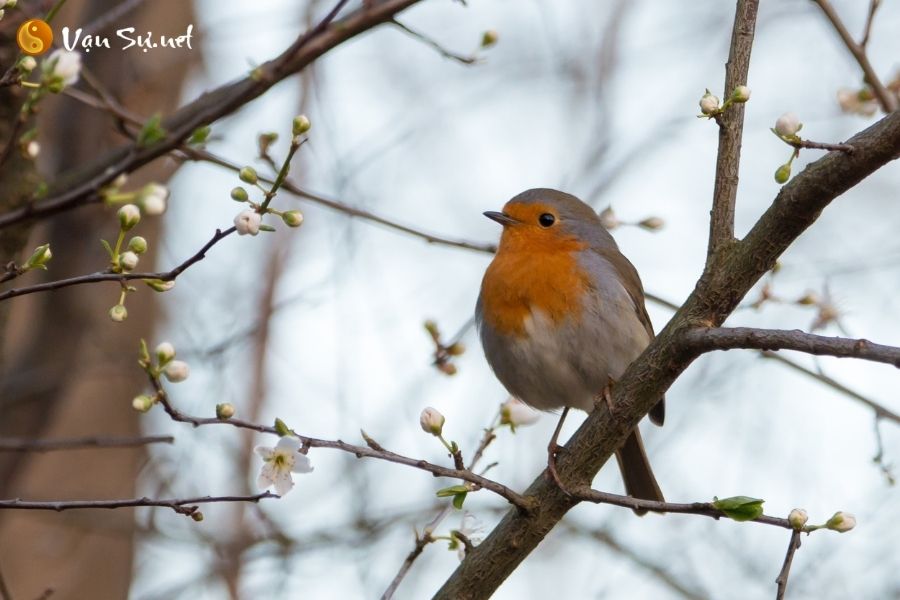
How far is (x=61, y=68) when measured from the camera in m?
2.03

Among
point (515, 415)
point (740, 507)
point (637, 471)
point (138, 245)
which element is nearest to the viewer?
point (138, 245)

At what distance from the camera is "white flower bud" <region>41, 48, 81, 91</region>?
2.02 meters

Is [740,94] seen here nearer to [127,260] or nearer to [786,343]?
[786,343]

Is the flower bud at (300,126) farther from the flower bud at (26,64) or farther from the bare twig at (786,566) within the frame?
the bare twig at (786,566)

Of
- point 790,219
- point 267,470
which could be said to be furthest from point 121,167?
point 790,219

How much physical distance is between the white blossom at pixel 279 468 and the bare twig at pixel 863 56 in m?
2.33

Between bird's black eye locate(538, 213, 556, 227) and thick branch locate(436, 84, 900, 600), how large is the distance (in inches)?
79.4

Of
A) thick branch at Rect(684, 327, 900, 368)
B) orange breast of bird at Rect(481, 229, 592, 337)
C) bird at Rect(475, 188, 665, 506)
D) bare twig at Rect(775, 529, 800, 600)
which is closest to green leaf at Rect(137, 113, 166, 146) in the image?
thick branch at Rect(684, 327, 900, 368)

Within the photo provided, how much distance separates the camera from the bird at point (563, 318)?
442 cm

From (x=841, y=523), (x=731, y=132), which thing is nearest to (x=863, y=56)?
(x=731, y=132)

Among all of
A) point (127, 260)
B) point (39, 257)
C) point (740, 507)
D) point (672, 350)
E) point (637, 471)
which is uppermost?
point (637, 471)

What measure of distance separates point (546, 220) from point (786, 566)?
9.00 feet

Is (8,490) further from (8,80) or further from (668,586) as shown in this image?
(668,586)

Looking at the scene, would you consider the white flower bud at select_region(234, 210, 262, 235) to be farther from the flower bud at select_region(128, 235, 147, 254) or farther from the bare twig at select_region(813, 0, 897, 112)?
the bare twig at select_region(813, 0, 897, 112)
